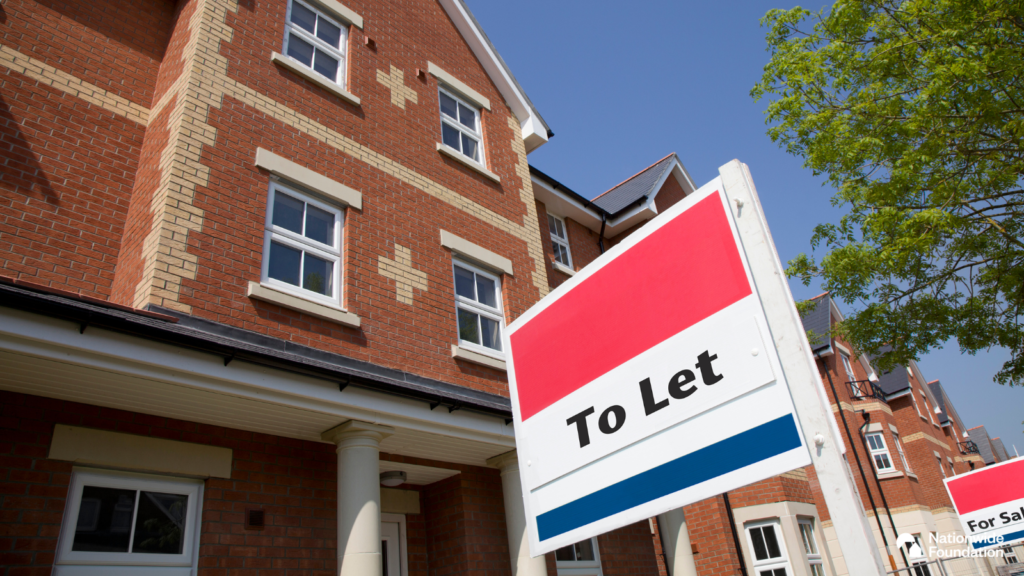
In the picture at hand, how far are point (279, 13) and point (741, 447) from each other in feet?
32.8

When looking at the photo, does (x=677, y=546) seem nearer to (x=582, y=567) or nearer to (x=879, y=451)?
(x=582, y=567)

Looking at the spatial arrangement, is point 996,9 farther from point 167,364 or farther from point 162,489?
point 162,489

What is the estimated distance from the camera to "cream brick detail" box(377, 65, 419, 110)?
10.6 metres

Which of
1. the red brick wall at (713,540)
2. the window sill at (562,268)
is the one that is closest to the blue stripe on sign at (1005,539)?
the red brick wall at (713,540)

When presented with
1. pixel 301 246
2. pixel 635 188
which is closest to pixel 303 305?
pixel 301 246

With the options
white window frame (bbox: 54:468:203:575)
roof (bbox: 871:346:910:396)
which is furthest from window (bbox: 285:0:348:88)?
roof (bbox: 871:346:910:396)

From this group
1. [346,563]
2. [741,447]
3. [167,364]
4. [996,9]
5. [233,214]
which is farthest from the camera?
[996,9]

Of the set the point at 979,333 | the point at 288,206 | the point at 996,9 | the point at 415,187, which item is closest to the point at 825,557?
the point at 979,333

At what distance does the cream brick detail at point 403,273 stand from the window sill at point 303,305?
3.28ft

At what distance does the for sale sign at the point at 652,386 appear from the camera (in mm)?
1585

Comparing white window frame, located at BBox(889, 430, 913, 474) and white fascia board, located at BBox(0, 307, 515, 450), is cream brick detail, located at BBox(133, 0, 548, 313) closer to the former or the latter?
white fascia board, located at BBox(0, 307, 515, 450)

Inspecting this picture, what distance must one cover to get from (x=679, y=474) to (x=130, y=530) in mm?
5908

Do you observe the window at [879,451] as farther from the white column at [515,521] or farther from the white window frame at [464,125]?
the white column at [515,521]

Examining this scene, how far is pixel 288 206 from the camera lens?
319 inches
